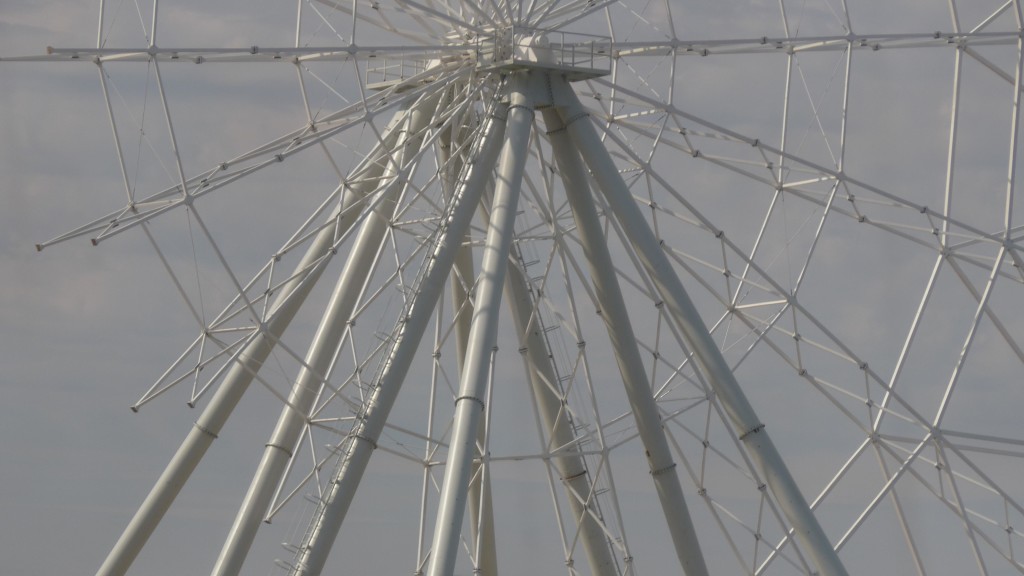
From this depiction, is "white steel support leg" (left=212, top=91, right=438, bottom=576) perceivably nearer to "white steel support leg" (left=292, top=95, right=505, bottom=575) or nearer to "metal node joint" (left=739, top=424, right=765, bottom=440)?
"white steel support leg" (left=292, top=95, right=505, bottom=575)

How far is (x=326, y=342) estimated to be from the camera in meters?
48.2

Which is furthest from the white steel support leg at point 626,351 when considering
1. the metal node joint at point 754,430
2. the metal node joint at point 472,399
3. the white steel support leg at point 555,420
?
the metal node joint at point 472,399

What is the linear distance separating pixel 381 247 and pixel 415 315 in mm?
5544

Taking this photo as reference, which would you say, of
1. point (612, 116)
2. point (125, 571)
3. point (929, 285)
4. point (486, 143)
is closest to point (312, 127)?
point (486, 143)

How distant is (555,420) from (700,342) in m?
8.34

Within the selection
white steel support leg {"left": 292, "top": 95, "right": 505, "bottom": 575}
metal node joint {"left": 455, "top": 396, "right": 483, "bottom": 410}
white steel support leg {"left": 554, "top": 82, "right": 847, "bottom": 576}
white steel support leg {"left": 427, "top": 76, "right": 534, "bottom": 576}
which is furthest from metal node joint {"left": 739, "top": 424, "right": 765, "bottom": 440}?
white steel support leg {"left": 292, "top": 95, "right": 505, "bottom": 575}

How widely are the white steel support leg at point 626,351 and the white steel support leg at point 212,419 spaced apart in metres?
5.37

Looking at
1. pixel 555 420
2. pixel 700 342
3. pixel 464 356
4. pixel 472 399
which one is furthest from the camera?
pixel 464 356

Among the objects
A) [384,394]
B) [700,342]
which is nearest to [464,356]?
[700,342]

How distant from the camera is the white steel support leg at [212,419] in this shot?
4650cm

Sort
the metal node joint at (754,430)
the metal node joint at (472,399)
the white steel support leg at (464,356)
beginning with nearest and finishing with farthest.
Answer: the metal node joint at (472,399) → the metal node joint at (754,430) → the white steel support leg at (464,356)

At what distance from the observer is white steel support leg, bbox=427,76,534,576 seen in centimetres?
3869

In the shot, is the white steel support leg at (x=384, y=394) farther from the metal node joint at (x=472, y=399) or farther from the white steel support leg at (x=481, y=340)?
the metal node joint at (x=472, y=399)

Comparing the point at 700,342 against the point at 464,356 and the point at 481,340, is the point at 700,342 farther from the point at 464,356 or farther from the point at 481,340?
the point at 464,356
